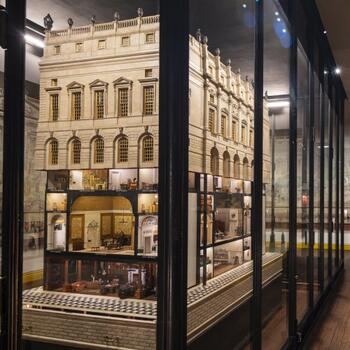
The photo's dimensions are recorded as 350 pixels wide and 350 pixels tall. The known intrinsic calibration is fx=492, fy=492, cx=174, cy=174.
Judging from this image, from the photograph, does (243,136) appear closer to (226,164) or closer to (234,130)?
(234,130)

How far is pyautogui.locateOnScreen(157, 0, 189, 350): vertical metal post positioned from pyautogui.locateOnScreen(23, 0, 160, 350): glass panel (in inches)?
3.9

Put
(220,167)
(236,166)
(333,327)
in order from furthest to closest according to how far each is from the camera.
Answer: (333,327) < (236,166) < (220,167)

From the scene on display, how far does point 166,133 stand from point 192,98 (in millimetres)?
482

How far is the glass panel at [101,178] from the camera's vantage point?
2131 millimetres

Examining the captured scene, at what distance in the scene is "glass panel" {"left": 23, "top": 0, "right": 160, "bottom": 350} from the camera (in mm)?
2131

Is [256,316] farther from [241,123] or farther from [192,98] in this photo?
[192,98]

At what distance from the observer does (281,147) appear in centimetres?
450

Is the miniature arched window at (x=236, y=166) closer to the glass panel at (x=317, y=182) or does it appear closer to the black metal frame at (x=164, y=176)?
the black metal frame at (x=164, y=176)

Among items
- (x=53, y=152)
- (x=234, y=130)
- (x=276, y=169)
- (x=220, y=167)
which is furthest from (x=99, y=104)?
(x=276, y=169)

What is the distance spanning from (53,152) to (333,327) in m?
4.69

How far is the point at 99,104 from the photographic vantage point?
244cm

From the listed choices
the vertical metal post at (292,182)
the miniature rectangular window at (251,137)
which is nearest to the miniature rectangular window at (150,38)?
the miniature rectangular window at (251,137)

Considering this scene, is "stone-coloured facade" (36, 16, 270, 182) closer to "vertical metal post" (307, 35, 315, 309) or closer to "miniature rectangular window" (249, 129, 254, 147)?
"miniature rectangular window" (249, 129, 254, 147)

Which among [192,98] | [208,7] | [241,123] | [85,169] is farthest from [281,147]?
[85,169]
